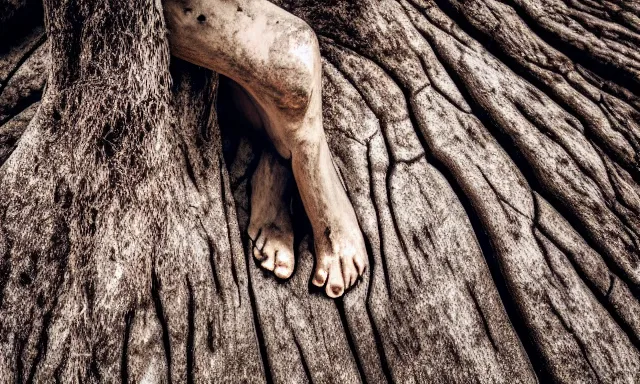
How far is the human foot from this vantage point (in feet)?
4.96

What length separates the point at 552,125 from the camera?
1.90 meters

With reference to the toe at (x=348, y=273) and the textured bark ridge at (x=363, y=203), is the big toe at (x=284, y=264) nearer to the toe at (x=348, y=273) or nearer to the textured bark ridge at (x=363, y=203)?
the textured bark ridge at (x=363, y=203)

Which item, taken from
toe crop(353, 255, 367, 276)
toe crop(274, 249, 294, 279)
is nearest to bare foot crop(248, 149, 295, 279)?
toe crop(274, 249, 294, 279)

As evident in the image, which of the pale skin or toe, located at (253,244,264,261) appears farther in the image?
toe, located at (253,244,264,261)

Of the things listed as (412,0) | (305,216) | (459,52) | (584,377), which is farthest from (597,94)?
(305,216)

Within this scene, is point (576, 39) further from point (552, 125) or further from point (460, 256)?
point (460, 256)

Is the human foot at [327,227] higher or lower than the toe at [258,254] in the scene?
higher

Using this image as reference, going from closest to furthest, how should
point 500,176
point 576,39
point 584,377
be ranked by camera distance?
point 584,377, point 500,176, point 576,39

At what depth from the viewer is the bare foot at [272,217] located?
5.01ft

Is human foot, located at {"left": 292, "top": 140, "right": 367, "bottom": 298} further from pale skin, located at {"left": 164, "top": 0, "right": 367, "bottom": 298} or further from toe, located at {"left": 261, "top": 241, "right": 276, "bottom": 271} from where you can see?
toe, located at {"left": 261, "top": 241, "right": 276, "bottom": 271}

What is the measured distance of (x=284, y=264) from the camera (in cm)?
152

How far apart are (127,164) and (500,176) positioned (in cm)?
138

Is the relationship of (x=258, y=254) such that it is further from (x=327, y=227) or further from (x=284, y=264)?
(x=327, y=227)

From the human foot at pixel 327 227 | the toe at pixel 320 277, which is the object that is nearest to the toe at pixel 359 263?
Result: the human foot at pixel 327 227
